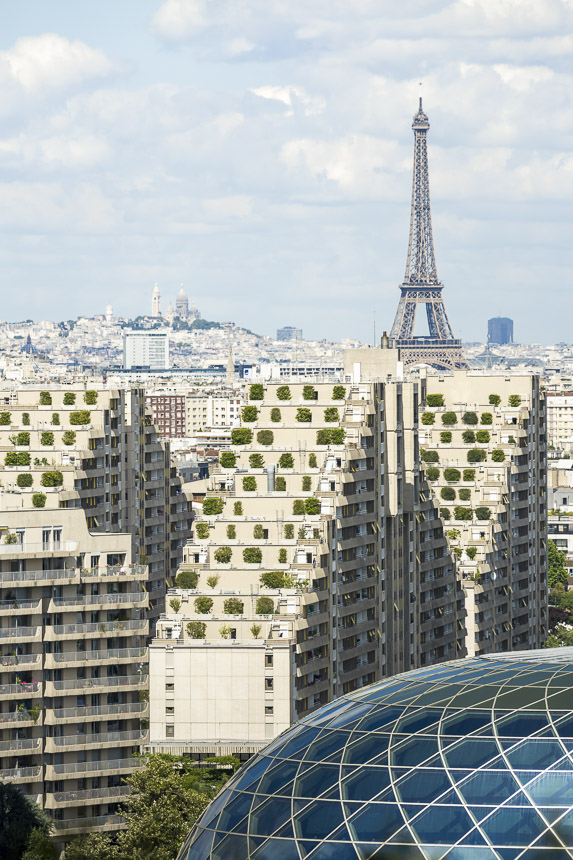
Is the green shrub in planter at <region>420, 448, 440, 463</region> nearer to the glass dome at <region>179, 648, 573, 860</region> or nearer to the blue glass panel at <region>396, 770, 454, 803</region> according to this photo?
the glass dome at <region>179, 648, 573, 860</region>

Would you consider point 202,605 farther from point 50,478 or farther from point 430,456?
point 430,456


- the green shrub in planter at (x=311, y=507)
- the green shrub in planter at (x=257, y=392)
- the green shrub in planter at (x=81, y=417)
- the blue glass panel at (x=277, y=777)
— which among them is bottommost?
the blue glass panel at (x=277, y=777)

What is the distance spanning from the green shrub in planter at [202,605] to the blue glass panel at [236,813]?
110 ft

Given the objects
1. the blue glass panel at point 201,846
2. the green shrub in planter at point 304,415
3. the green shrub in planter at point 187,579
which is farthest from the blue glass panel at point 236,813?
the green shrub in planter at point 304,415

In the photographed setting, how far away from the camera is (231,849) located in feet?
154

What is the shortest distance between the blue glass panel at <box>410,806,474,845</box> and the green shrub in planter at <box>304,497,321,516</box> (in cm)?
4598

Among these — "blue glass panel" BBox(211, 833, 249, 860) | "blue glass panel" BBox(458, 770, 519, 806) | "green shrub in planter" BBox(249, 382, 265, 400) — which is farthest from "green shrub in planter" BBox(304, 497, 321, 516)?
"blue glass panel" BBox(458, 770, 519, 806)

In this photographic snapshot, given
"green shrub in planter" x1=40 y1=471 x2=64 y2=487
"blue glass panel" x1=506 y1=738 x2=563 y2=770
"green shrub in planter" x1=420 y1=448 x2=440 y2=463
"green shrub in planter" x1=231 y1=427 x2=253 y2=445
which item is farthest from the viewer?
"green shrub in planter" x1=420 y1=448 x2=440 y2=463

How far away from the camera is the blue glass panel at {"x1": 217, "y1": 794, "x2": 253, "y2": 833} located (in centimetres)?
4762

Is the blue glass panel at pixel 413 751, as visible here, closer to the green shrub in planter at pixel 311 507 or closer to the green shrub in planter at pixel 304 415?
the green shrub in planter at pixel 311 507

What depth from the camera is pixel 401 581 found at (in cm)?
10175

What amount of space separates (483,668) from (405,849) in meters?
7.21

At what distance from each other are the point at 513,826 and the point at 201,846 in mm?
8590

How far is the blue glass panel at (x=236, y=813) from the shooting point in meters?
47.6
